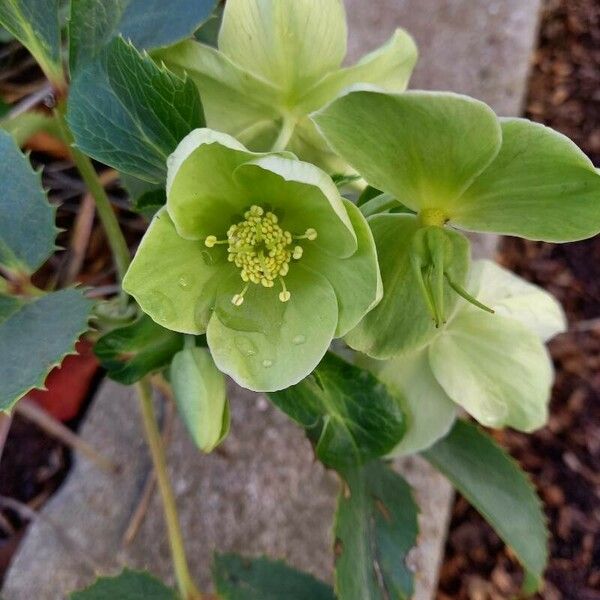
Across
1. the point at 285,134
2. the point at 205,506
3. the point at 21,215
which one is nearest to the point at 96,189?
the point at 21,215

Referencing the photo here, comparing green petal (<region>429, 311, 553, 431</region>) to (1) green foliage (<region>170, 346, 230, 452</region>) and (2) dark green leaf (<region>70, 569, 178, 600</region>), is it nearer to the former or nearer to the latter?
(1) green foliage (<region>170, 346, 230, 452</region>)

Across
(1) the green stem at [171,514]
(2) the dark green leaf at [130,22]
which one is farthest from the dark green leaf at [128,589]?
(2) the dark green leaf at [130,22]

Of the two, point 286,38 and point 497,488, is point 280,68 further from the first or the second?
point 497,488

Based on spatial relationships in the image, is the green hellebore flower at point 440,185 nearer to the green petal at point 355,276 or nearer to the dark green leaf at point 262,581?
the green petal at point 355,276

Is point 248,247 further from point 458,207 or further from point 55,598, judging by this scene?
point 55,598

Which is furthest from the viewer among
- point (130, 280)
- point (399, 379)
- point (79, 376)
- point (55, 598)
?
point (79, 376)

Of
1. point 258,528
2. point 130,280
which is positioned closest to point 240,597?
point 258,528

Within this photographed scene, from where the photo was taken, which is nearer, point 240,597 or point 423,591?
point 240,597
